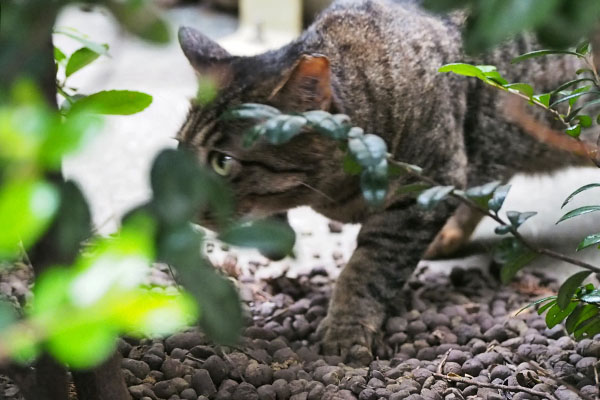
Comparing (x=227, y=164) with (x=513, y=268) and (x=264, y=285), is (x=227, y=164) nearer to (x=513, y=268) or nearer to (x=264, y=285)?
(x=264, y=285)

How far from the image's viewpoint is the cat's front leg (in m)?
1.85

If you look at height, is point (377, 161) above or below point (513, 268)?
above

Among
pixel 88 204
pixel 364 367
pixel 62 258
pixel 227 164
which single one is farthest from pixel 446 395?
pixel 88 204

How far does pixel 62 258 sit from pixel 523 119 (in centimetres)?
142

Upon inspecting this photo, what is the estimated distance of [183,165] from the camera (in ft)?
2.43

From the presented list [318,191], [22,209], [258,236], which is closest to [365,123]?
[318,191]

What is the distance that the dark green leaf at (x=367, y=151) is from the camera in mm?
1017

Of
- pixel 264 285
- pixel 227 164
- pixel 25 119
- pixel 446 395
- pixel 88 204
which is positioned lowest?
pixel 264 285

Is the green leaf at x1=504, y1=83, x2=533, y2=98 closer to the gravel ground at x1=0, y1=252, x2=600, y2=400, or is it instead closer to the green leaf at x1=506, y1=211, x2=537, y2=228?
the green leaf at x1=506, y1=211, x2=537, y2=228

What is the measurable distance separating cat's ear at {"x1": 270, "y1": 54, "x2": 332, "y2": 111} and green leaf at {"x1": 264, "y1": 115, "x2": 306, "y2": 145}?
1.77 feet

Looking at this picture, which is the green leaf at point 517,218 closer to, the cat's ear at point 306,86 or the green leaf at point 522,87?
the green leaf at point 522,87

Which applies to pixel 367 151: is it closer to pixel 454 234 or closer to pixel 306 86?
pixel 306 86

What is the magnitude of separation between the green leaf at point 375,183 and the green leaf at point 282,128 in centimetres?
11

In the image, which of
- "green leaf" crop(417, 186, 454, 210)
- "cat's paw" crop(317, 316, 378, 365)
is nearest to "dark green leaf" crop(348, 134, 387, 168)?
"green leaf" crop(417, 186, 454, 210)
